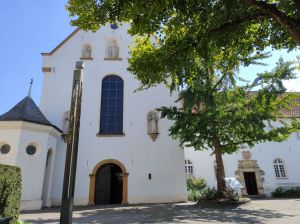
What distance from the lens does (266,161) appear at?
23.6 metres

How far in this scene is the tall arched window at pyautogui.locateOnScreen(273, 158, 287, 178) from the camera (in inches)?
925

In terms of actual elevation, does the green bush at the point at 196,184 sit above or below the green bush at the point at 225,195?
above

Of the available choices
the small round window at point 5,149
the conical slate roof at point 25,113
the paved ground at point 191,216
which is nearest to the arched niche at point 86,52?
the conical slate roof at point 25,113

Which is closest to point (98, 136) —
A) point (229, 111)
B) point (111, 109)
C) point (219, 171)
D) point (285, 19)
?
point (111, 109)

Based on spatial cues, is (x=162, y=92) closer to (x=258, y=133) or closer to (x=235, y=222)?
(x=258, y=133)

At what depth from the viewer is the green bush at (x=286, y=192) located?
849 inches

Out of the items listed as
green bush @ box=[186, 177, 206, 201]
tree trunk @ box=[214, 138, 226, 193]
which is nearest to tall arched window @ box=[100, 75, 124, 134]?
tree trunk @ box=[214, 138, 226, 193]

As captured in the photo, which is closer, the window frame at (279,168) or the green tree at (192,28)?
the green tree at (192,28)

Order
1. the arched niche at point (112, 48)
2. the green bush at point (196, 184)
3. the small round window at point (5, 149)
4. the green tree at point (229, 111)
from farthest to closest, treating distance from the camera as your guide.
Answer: the green bush at point (196, 184)
the arched niche at point (112, 48)
the small round window at point (5, 149)
the green tree at point (229, 111)

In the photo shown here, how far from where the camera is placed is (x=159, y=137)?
1739 cm

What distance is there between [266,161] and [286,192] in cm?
303

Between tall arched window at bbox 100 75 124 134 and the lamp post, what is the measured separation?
44.1 ft

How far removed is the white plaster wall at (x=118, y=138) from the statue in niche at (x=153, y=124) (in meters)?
0.30

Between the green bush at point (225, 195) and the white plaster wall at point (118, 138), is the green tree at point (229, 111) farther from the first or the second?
the white plaster wall at point (118, 138)
